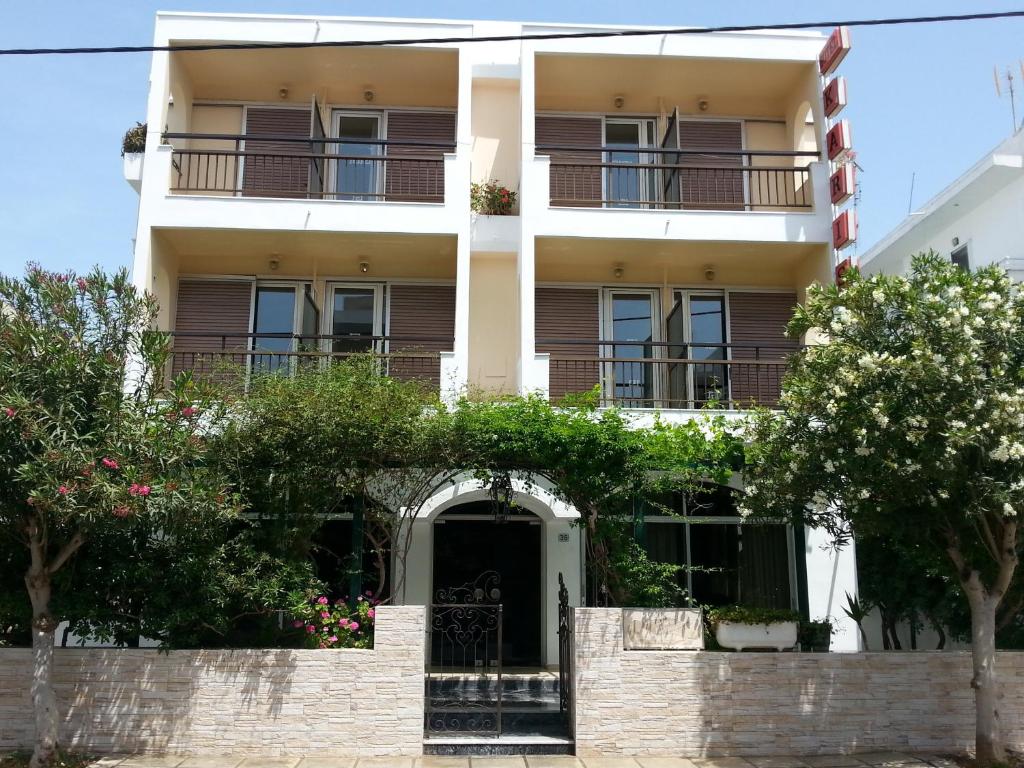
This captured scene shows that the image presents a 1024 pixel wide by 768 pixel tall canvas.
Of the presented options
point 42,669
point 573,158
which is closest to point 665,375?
point 573,158

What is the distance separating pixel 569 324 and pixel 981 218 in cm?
998

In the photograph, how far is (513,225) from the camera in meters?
14.6

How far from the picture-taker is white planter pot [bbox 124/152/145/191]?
1459 centimetres

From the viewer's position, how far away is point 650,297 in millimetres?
15477

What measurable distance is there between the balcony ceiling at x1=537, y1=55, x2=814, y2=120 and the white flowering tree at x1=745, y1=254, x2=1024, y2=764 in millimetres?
7160

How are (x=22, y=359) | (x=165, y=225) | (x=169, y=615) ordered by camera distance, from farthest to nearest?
1. (x=165, y=225)
2. (x=169, y=615)
3. (x=22, y=359)

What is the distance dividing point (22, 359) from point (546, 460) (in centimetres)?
516

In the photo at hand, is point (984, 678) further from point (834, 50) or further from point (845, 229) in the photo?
point (834, 50)

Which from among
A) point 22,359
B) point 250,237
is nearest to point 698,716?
point 22,359

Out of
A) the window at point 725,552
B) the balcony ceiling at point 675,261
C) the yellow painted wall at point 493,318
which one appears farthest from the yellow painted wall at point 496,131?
the window at point 725,552

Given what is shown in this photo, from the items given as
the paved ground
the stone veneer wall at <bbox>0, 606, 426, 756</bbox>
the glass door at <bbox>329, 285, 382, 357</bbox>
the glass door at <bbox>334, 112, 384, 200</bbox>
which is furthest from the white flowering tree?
the glass door at <bbox>334, 112, 384, 200</bbox>

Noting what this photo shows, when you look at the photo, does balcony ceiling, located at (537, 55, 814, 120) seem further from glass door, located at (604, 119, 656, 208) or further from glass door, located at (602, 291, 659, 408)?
glass door, located at (602, 291, 659, 408)

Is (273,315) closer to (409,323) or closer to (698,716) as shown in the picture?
(409,323)

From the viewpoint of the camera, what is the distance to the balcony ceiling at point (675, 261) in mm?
14227
